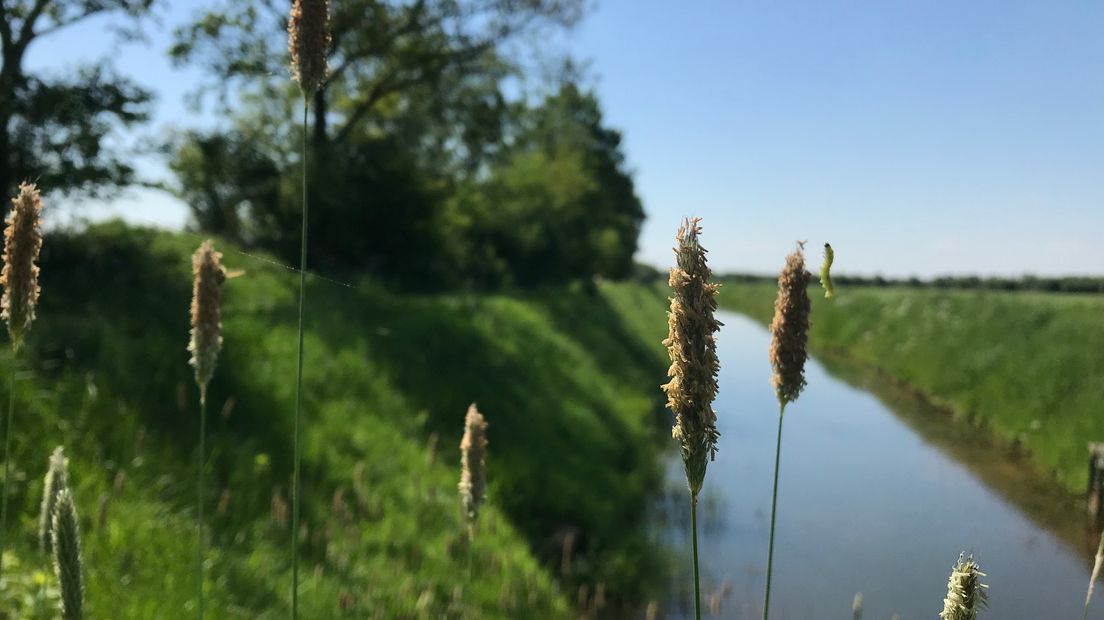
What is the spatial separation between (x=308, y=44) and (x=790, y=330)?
4.85 feet

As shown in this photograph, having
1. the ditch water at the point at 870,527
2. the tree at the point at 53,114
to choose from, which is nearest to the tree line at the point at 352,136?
the tree at the point at 53,114

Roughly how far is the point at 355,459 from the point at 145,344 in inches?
103

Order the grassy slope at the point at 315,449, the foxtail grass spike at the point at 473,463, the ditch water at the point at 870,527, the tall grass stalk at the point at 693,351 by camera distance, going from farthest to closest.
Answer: the ditch water at the point at 870,527 < the grassy slope at the point at 315,449 < the foxtail grass spike at the point at 473,463 < the tall grass stalk at the point at 693,351

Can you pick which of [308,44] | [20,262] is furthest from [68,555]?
[308,44]

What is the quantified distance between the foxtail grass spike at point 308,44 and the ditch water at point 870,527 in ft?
19.4

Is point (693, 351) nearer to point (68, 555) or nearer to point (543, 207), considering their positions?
point (68, 555)

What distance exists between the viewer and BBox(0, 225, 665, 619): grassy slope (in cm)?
494

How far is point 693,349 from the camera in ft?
4.05

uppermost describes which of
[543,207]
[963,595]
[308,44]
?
[543,207]

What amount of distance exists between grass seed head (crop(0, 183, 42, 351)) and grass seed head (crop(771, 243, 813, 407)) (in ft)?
6.00

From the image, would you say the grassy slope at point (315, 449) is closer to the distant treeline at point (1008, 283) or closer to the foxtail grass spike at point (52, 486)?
the foxtail grass spike at point (52, 486)

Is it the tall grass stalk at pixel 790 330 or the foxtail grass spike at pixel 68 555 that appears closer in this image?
the foxtail grass spike at pixel 68 555

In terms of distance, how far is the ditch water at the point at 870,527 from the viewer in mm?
8352

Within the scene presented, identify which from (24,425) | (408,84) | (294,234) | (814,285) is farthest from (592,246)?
(814,285)
